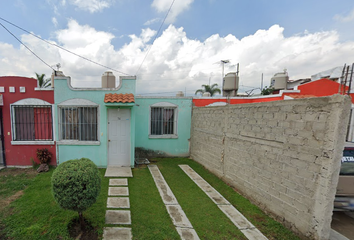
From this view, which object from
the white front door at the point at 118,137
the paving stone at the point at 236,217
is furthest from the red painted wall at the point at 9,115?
the paving stone at the point at 236,217

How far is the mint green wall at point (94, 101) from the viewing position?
21.0 feet

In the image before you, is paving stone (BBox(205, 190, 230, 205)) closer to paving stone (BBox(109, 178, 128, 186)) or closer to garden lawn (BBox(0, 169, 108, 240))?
paving stone (BBox(109, 178, 128, 186))

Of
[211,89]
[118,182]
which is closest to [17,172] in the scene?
[118,182]

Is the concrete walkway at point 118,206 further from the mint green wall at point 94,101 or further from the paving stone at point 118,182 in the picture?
the mint green wall at point 94,101

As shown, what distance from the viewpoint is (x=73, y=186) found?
109 inches

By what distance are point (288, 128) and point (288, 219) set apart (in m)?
1.90

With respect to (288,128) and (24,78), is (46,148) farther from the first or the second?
(288,128)

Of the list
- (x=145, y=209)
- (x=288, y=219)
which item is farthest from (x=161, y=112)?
(x=288, y=219)

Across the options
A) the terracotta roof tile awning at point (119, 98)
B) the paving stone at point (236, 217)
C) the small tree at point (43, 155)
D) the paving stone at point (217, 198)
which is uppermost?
the terracotta roof tile awning at point (119, 98)

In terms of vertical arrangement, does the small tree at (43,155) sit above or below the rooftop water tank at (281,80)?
below

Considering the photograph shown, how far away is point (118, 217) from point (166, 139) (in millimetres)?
5300

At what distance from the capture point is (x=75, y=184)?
2779mm

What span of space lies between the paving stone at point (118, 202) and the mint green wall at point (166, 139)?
14.0 ft

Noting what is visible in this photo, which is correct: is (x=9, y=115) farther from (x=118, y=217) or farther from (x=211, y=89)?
(x=211, y=89)
